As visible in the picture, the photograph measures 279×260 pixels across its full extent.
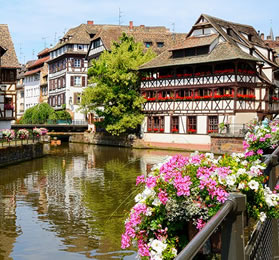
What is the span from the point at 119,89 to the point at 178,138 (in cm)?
794

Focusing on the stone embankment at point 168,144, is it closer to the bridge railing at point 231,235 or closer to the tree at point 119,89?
the tree at point 119,89

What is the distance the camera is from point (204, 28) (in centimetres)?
4366

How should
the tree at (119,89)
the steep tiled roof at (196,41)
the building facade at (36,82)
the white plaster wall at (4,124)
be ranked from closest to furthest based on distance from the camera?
the white plaster wall at (4,124), the steep tiled roof at (196,41), the tree at (119,89), the building facade at (36,82)

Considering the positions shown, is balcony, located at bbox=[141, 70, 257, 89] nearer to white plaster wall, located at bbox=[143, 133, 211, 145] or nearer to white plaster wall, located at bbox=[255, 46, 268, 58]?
white plaster wall, located at bbox=[143, 133, 211, 145]

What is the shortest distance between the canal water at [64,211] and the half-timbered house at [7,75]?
11.8 meters

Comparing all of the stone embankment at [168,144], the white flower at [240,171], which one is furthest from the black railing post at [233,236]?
the stone embankment at [168,144]

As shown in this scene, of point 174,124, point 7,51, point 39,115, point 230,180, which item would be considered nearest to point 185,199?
point 230,180

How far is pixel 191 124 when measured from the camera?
140 ft

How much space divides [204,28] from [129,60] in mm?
7840

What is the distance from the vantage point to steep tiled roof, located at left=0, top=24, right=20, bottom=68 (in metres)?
39.5

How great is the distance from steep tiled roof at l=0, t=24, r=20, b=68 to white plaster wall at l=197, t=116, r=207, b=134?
15789 mm

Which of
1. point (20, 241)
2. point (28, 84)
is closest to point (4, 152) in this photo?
point (20, 241)

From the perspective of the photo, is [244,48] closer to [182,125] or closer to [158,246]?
[182,125]

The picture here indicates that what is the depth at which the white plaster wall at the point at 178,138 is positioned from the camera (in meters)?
41.3
